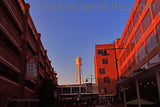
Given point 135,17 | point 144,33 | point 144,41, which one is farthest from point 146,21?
point 135,17

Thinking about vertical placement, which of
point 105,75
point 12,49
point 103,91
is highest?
point 105,75

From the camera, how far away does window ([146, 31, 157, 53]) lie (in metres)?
30.9

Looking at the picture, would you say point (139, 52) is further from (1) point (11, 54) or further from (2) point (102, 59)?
(2) point (102, 59)

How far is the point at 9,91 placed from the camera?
23.4 metres

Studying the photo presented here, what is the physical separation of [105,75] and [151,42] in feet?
130

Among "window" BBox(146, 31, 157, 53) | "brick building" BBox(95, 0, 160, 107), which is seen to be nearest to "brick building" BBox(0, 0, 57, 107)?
"brick building" BBox(95, 0, 160, 107)

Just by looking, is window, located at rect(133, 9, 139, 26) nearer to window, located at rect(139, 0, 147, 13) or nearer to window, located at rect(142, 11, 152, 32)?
window, located at rect(139, 0, 147, 13)

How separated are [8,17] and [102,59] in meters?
51.7

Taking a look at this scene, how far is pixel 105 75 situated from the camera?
70375mm

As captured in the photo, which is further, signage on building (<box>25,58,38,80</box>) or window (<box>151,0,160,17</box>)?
window (<box>151,0,160,17</box>)

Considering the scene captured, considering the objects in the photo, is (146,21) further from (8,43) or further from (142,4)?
(8,43)

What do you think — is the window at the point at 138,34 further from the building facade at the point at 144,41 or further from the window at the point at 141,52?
the window at the point at 141,52

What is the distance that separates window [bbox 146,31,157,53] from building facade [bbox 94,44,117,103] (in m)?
32.5

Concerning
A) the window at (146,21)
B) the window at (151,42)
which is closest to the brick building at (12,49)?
the window at (151,42)
